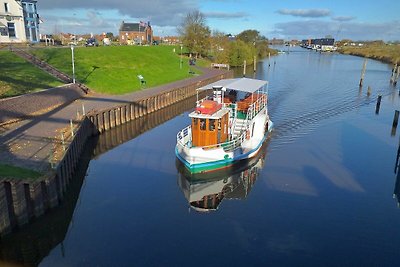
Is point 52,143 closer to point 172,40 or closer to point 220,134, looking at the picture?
point 220,134

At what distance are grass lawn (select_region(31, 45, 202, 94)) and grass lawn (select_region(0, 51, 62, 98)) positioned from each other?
465 cm

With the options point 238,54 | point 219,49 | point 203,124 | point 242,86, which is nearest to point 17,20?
point 242,86

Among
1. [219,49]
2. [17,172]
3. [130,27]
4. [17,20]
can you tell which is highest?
[130,27]

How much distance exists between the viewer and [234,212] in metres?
19.4

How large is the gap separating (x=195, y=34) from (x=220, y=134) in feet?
235

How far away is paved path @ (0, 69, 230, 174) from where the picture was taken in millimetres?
19422

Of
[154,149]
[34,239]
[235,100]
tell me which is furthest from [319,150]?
[34,239]

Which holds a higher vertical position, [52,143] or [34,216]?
[52,143]

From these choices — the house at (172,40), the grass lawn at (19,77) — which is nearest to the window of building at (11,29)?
the grass lawn at (19,77)

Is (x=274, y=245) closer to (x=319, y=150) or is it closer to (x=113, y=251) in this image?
(x=113, y=251)

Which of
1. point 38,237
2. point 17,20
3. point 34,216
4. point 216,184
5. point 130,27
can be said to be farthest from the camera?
point 130,27

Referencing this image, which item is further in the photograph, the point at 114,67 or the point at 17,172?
the point at 114,67

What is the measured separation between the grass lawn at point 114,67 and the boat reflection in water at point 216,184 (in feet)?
75.8

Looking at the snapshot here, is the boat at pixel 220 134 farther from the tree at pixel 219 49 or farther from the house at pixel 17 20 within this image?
Answer: the tree at pixel 219 49
